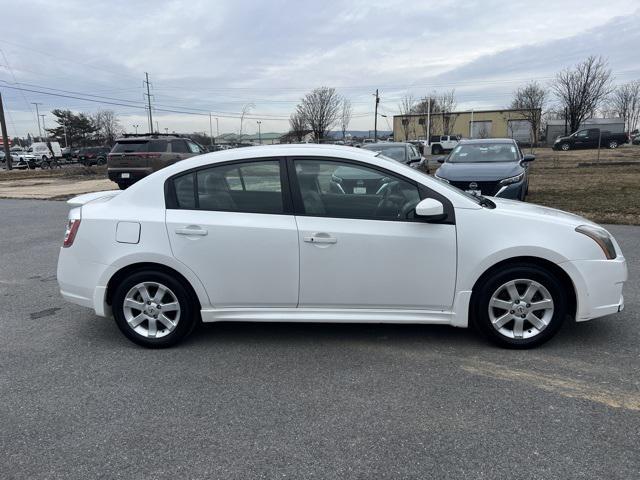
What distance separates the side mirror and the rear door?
0.95 meters

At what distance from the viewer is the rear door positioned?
151 inches

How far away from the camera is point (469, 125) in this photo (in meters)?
80.1

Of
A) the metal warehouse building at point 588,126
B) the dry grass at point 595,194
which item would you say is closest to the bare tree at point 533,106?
the metal warehouse building at point 588,126

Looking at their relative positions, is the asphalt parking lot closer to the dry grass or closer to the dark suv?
the dry grass

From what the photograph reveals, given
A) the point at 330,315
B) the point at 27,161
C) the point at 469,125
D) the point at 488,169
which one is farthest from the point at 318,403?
the point at 469,125

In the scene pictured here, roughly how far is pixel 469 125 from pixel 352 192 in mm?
81875

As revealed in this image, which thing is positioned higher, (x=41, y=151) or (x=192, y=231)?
(x=41, y=151)

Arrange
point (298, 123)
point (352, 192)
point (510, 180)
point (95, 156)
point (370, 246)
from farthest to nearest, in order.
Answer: point (298, 123)
point (95, 156)
point (510, 180)
point (352, 192)
point (370, 246)

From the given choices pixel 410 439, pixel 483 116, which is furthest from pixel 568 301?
pixel 483 116

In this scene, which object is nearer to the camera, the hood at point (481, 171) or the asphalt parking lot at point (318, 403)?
the asphalt parking lot at point (318, 403)

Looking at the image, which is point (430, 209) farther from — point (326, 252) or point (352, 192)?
point (326, 252)

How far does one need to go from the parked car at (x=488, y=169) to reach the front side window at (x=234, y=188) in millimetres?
5741

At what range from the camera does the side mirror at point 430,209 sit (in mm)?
3623

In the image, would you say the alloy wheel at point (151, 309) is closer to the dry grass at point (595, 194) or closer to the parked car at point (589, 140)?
the dry grass at point (595, 194)
